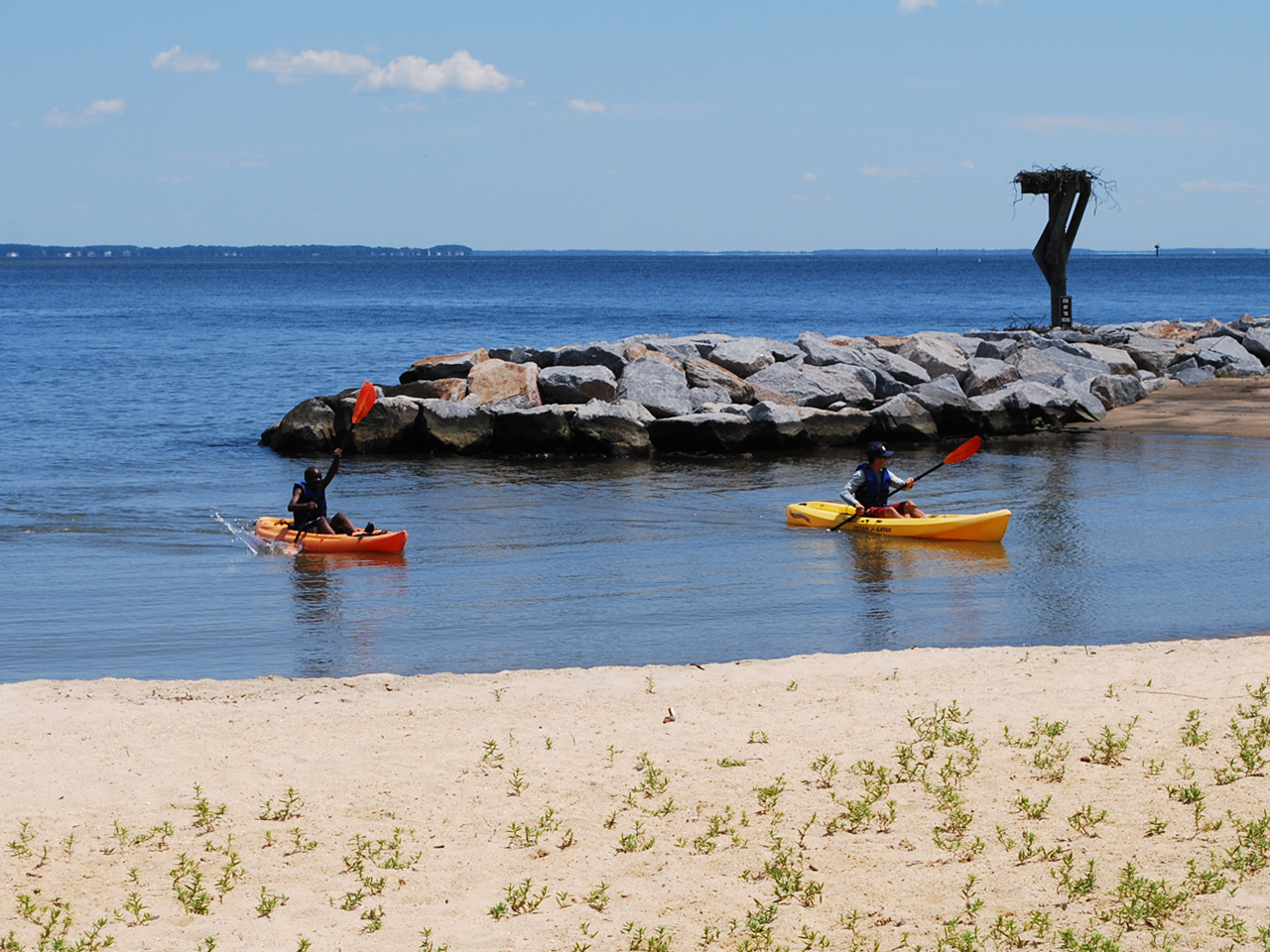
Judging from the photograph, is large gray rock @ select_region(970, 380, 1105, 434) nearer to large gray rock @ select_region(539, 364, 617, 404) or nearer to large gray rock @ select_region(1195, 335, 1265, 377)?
large gray rock @ select_region(539, 364, 617, 404)

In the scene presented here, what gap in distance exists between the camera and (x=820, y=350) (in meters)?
27.5

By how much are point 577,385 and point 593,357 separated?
1.66m

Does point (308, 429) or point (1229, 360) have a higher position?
point (1229, 360)

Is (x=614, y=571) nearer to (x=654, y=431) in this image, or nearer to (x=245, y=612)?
(x=245, y=612)

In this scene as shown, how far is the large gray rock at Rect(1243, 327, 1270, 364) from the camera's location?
1273 inches

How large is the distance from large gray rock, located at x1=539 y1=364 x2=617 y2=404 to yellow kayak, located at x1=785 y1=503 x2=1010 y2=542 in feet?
26.5

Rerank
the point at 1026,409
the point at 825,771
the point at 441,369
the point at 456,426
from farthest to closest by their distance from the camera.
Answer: the point at 441,369 < the point at 1026,409 < the point at 456,426 < the point at 825,771

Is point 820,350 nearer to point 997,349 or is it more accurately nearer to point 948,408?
point 948,408

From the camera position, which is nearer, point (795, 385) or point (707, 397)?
point (707, 397)

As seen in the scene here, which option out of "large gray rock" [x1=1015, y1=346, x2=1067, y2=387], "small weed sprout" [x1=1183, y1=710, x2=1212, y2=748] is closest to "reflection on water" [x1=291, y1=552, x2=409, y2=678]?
"small weed sprout" [x1=1183, y1=710, x2=1212, y2=748]

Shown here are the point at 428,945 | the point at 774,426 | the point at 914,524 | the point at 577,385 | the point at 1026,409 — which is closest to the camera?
the point at 428,945

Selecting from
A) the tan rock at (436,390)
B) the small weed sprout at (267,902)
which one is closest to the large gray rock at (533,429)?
the tan rock at (436,390)

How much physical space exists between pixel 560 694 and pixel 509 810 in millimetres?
2073

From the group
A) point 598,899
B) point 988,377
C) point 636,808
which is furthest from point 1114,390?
point 598,899
